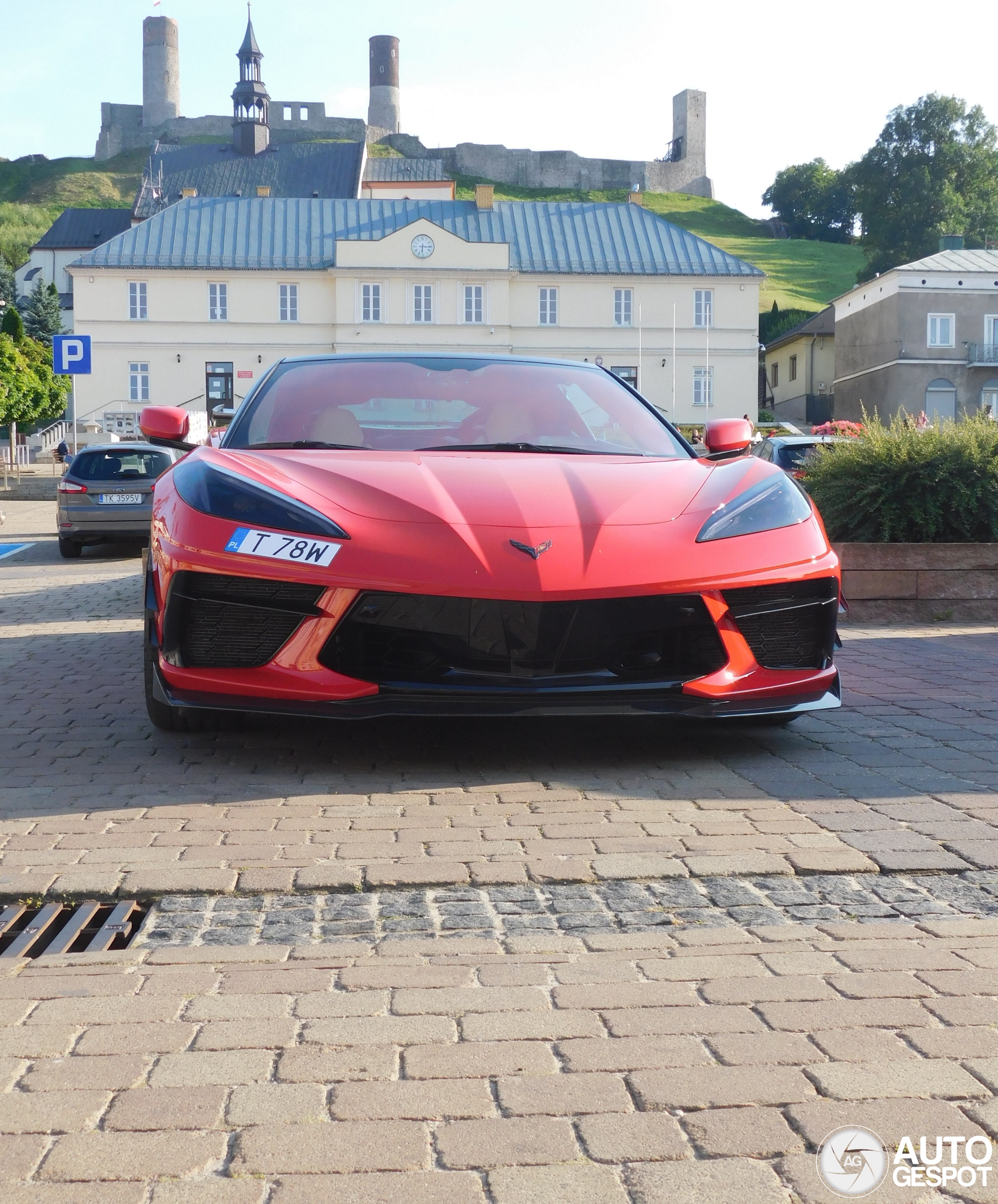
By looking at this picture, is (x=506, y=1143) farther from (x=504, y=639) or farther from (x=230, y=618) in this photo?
(x=230, y=618)

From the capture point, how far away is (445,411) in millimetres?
5465

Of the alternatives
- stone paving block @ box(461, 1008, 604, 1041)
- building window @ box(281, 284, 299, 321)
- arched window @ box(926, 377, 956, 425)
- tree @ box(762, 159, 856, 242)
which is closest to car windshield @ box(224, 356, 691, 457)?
stone paving block @ box(461, 1008, 604, 1041)

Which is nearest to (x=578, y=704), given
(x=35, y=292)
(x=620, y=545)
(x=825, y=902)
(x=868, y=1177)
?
(x=620, y=545)

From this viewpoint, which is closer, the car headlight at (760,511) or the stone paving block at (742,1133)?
the stone paving block at (742,1133)

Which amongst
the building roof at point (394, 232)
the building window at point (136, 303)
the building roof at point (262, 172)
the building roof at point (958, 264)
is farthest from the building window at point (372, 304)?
the building roof at point (262, 172)

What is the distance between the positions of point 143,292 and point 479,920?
58.2 metres

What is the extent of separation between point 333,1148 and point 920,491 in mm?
8053

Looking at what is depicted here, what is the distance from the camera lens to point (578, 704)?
167 inches

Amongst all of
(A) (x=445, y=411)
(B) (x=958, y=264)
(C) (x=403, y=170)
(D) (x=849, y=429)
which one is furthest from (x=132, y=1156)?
(C) (x=403, y=170)

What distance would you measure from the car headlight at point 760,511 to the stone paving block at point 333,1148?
8.76 ft

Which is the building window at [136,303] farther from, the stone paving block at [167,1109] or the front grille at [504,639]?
the stone paving block at [167,1109]

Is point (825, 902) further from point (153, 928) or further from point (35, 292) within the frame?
point (35, 292)

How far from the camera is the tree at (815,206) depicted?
123 metres

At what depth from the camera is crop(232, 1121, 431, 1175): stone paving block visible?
1891mm
